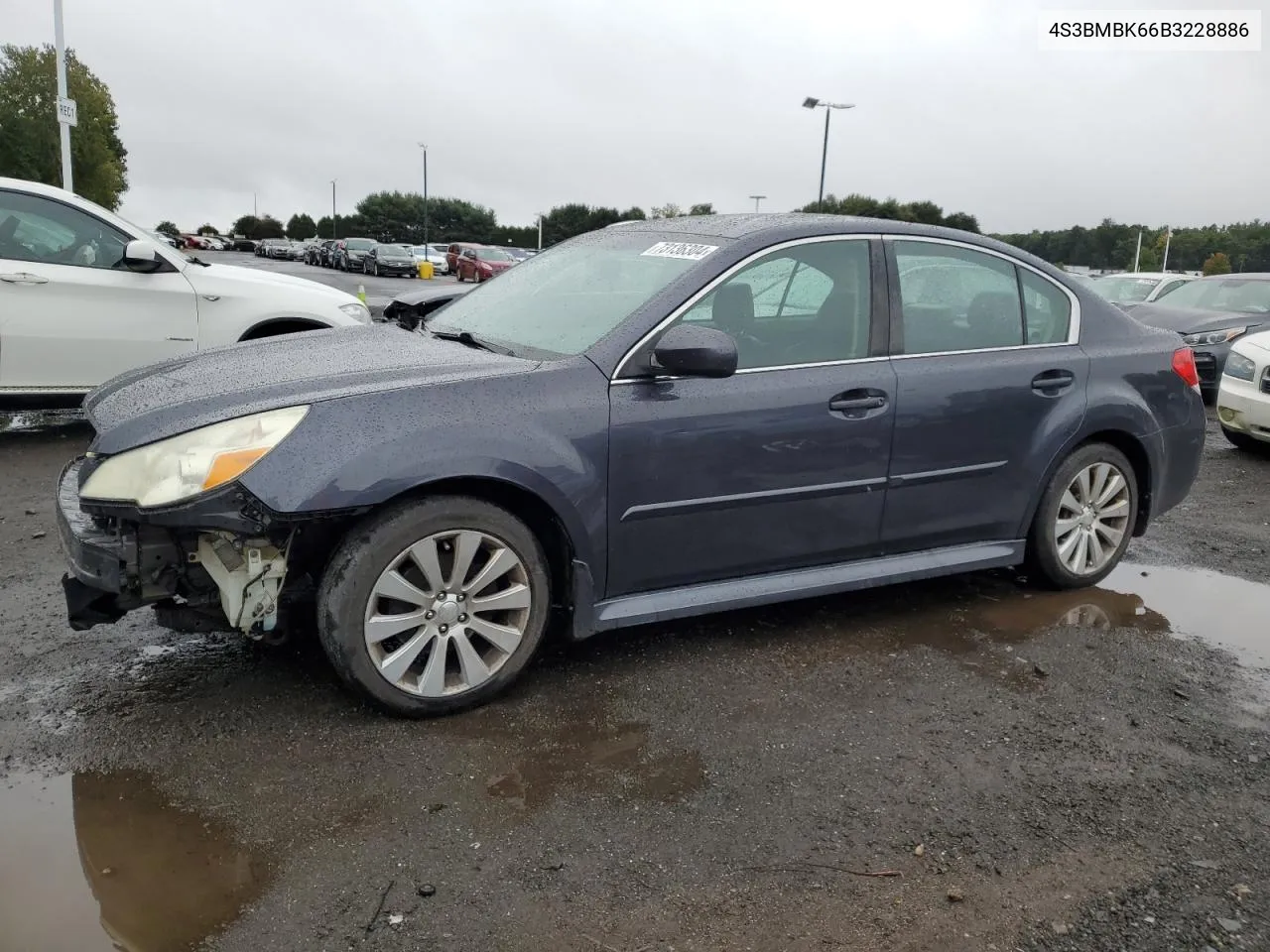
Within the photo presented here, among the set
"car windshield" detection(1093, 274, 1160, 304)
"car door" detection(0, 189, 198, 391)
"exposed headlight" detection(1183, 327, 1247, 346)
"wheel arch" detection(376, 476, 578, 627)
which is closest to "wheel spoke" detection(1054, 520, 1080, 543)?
"wheel arch" detection(376, 476, 578, 627)

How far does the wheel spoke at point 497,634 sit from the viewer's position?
3312mm

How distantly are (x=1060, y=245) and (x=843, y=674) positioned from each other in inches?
2872

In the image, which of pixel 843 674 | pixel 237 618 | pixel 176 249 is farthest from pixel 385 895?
pixel 176 249

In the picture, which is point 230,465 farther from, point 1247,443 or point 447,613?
point 1247,443

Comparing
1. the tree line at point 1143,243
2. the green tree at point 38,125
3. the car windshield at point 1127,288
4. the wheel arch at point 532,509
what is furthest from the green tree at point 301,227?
the wheel arch at point 532,509

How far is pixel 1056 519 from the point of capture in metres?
4.55

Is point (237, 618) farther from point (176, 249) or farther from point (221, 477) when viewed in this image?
point (176, 249)

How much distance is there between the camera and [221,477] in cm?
297

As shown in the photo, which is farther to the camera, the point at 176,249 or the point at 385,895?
the point at 176,249

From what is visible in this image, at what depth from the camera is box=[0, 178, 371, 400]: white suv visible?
6816 mm

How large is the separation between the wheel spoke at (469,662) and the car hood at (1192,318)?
10.2 metres

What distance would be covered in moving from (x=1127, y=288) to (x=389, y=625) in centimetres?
1520

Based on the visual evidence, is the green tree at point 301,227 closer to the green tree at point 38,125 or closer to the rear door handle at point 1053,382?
the green tree at point 38,125

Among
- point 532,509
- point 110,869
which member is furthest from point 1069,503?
point 110,869
